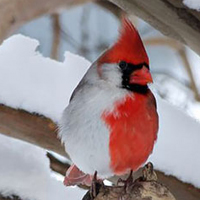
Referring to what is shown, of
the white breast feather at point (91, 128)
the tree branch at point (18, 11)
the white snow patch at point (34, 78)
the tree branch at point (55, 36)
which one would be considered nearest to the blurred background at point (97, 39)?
the tree branch at point (55, 36)

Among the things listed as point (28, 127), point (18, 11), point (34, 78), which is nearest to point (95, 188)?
point (28, 127)

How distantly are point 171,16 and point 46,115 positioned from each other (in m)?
0.25

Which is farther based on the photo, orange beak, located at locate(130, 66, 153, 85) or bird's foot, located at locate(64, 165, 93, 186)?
bird's foot, located at locate(64, 165, 93, 186)

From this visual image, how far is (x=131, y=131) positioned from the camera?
0.72m

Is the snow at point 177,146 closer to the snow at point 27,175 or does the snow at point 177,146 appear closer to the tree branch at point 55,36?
the snow at point 27,175

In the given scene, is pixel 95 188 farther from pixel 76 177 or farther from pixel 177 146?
pixel 177 146

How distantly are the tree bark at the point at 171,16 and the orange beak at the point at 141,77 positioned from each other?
0.35 ft

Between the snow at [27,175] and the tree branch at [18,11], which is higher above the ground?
the tree branch at [18,11]

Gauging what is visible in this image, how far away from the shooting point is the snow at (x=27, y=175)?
867mm

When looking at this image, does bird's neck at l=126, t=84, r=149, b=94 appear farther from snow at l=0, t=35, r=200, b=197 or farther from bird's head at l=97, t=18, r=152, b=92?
snow at l=0, t=35, r=200, b=197

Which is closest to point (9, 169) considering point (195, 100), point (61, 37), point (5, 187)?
point (5, 187)

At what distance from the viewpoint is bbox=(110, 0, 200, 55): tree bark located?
77 centimetres

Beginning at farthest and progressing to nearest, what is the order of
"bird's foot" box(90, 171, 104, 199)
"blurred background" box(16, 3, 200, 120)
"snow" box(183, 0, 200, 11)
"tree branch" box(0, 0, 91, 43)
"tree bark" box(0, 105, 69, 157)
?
"blurred background" box(16, 3, 200, 120) < "tree branch" box(0, 0, 91, 43) < "tree bark" box(0, 105, 69, 157) < "snow" box(183, 0, 200, 11) < "bird's foot" box(90, 171, 104, 199)

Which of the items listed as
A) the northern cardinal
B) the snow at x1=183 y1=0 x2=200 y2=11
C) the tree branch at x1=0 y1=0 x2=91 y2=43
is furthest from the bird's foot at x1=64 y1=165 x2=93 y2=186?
the tree branch at x1=0 y1=0 x2=91 y2=43
